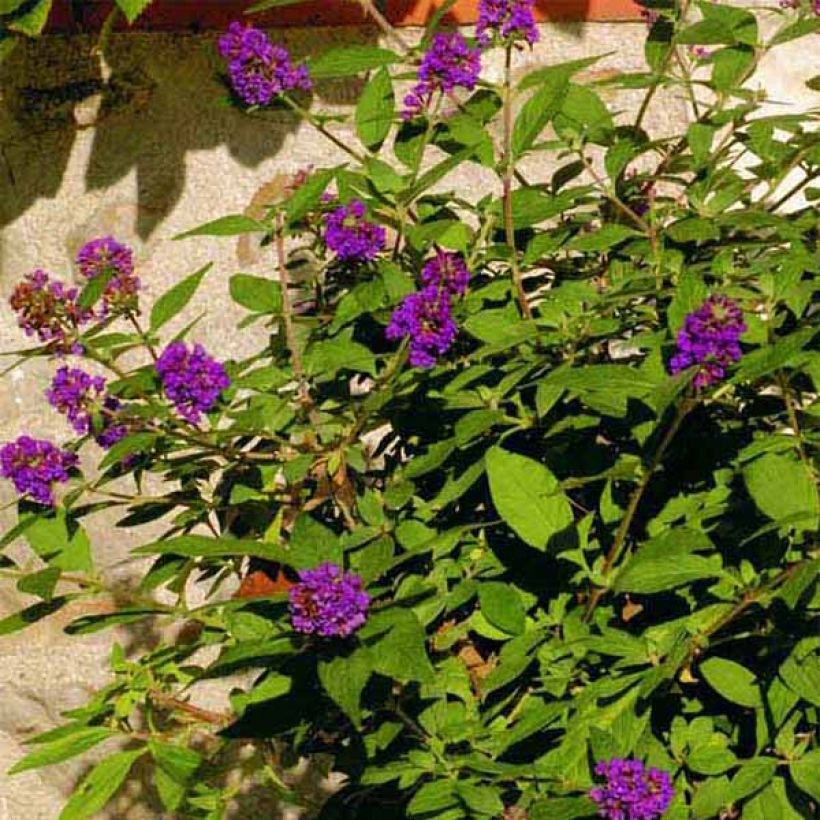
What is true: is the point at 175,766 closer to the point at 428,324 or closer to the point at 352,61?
the point at 428,324

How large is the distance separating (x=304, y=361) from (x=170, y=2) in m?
1.25

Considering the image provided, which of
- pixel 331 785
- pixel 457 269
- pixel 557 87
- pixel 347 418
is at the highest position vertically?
pixel 557 87

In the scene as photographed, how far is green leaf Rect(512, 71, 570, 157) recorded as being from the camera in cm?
182

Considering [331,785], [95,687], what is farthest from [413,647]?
[95,687]

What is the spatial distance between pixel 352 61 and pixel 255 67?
0.46ft

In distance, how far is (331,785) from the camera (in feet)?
9.58

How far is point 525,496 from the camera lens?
1.70m

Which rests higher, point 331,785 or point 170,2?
point 170,2

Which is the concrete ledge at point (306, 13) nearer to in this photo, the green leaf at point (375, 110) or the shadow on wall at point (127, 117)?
the shadow on wall at point (127, 117)

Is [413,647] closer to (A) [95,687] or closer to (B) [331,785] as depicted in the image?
(B) [331,785]

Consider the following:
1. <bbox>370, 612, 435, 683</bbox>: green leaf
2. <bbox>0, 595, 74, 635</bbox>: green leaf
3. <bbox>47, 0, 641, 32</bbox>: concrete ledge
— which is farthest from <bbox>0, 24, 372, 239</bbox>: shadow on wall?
<bbox>370, 612, 435, 683</bbox>: green leaf

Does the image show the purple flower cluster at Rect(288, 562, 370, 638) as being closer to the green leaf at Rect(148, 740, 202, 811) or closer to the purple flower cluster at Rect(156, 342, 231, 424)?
the purple flower cluster at Rect(156, 342, 231, 424)

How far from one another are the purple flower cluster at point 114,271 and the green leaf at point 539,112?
0.47m

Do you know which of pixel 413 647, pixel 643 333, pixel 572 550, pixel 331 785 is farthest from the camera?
pixel 331 785
